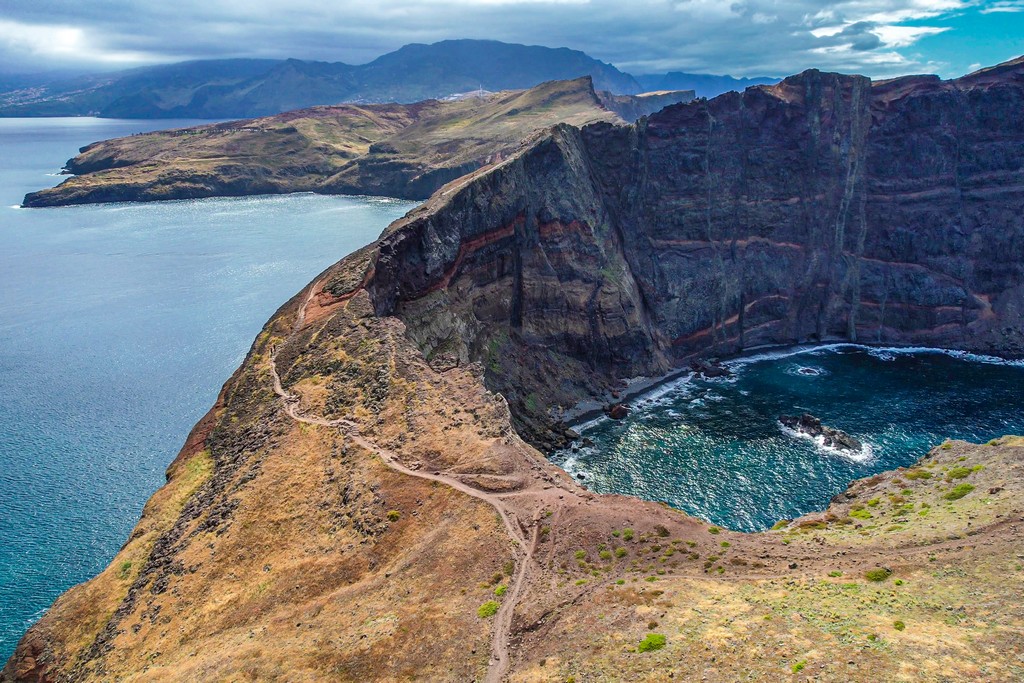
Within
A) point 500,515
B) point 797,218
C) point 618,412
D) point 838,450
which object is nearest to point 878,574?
point 500,515

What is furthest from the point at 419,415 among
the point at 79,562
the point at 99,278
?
the point at 99,278

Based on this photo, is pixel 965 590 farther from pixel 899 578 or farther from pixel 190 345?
pixel 190 345

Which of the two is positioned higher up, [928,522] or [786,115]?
[786,115]

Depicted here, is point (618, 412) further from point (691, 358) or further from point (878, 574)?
point (878, 574)

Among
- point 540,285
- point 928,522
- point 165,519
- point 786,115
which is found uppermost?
point 786,115

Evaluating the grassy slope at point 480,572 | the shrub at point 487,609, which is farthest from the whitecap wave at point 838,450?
the shrub at point 487,609

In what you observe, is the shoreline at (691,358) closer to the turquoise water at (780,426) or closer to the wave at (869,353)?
the wave at (869,353)
